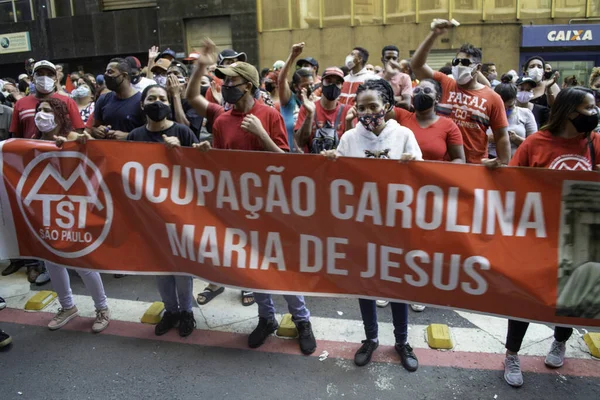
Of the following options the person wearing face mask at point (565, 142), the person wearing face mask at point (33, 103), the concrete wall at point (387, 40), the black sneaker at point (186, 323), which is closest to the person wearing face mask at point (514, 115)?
the person wearing face mask at point (565, 142)

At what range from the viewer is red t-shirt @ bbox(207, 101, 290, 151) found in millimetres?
3680

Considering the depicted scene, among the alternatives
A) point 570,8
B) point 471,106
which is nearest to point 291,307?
point 471,106

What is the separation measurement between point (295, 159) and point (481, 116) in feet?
6.69

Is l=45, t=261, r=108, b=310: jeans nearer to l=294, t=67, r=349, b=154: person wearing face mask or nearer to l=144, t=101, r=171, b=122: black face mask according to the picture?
l=144, t=101, r=171, b=122: black face mask

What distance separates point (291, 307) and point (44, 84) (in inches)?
148

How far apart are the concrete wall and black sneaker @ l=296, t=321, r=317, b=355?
1591 cm

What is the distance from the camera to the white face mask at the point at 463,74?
4461 millimetres

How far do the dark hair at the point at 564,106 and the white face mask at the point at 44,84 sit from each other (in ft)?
16.2

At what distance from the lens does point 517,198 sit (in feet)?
9.65

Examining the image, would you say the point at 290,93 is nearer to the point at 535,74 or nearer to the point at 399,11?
the point at 535,74

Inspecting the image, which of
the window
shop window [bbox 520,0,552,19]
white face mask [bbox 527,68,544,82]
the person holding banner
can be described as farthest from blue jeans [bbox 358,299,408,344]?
the window

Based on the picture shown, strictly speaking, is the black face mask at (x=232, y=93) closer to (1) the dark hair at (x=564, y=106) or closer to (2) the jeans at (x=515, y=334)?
(1) the dark hair at (x=564, y=106)

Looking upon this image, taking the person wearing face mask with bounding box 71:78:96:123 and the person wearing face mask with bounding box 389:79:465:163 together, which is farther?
the person wearing face mask with bounding box 71:78:96:123

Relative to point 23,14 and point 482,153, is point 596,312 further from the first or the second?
point 23,14
